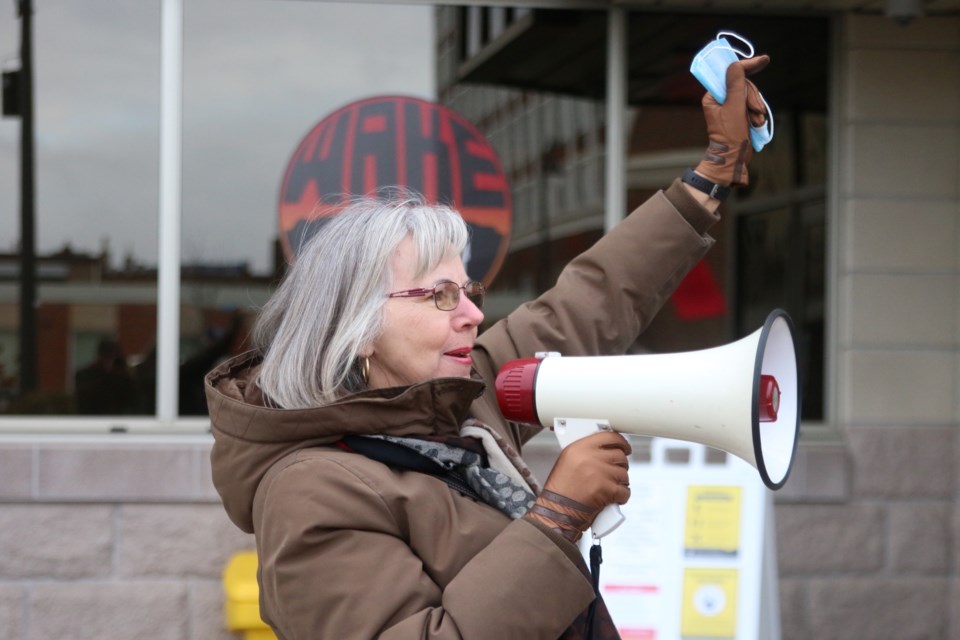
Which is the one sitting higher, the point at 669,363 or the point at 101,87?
the point at 101,87

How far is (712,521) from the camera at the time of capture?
12.9 feet

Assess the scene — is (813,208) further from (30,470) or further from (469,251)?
(30,470)

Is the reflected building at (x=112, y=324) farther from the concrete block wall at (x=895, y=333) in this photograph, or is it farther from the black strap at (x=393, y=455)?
the black strap at (x=393, y=455)

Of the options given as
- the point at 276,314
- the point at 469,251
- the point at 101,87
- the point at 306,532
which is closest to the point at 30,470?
the point at 101,87

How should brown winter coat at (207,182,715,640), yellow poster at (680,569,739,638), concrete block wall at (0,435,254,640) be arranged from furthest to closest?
concrete block wall at (0,435,254,640), yellow poster at (680,569,739,638), brown winter coat at (207,182,715,640)

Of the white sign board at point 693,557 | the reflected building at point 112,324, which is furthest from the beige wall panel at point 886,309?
the reflected building at point 112,324

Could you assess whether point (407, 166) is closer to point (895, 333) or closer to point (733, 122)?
point (895, 333)

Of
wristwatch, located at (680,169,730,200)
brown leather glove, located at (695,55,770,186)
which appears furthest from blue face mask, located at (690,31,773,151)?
wristwatch, located at (680,169,730,200)

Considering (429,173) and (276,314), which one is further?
(429,173)

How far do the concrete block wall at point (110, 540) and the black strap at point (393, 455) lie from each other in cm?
285

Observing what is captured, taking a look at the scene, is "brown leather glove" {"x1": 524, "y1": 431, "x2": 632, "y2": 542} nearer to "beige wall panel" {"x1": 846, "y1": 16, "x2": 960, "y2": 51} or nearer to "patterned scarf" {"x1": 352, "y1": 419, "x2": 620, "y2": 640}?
"patterned scarf" {"x1": 352, "y1": 419, "x2": 620, "y2": 640}

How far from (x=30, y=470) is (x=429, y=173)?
1.93 meters

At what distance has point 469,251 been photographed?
476cm

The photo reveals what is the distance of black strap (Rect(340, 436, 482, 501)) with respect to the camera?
1.86m
